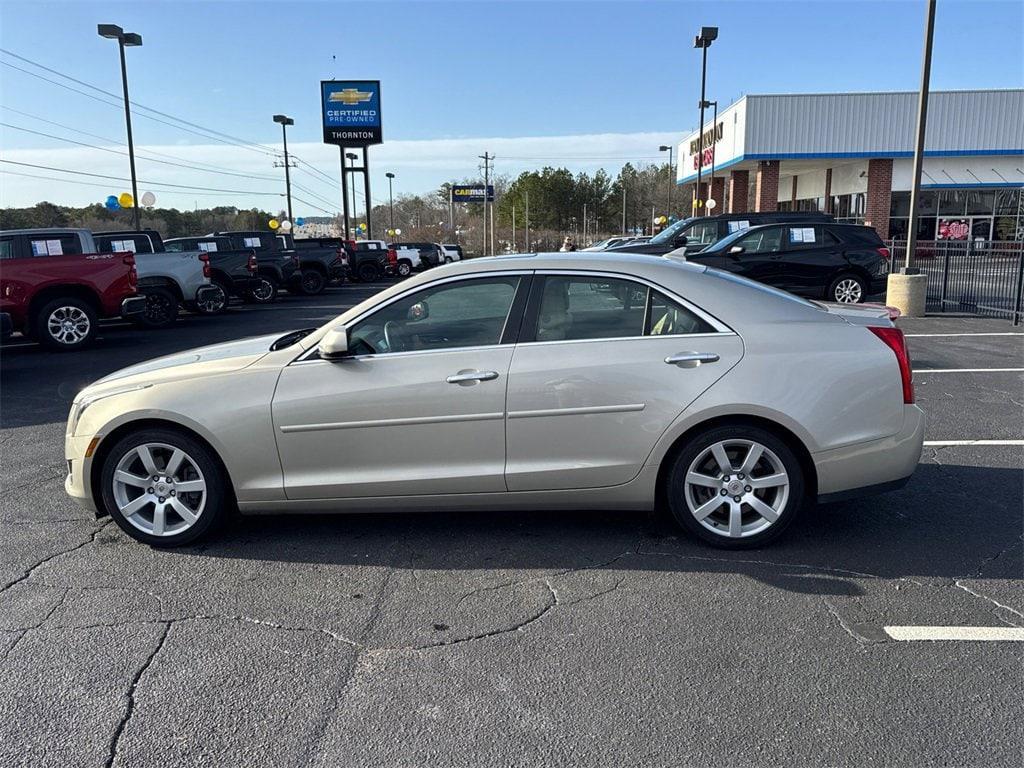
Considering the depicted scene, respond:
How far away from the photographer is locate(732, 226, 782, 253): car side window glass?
49.9 feet

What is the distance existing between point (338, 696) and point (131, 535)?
2.06m

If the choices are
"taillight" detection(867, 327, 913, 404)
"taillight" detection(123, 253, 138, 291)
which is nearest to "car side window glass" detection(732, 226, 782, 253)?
"taillight" detection(123, 253, 138, 291)

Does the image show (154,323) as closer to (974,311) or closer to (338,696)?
(338,696)

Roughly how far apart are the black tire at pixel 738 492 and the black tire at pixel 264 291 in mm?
18906

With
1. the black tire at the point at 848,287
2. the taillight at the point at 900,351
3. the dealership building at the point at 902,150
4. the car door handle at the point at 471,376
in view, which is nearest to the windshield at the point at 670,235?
the black tire at the point at 848,287

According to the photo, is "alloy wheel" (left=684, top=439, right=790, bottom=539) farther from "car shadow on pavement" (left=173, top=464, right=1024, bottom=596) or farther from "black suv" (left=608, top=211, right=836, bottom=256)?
"black suv" (left=608, top=211, right=836, bottom=256)

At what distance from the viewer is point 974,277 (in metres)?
15.1

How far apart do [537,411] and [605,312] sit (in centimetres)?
67

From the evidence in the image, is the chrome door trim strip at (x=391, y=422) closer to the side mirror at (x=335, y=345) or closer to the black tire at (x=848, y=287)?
the side mirror at (x=335, y=345)

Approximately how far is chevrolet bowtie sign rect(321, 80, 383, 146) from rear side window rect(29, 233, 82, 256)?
104 feet

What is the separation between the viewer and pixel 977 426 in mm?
6805

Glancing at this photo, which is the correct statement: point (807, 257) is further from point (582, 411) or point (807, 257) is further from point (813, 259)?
point (582, 411)

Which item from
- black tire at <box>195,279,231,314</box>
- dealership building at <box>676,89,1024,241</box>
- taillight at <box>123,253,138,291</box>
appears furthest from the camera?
dealership building at <box>676,89,1024,241</box>

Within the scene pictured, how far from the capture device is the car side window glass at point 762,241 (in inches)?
598
